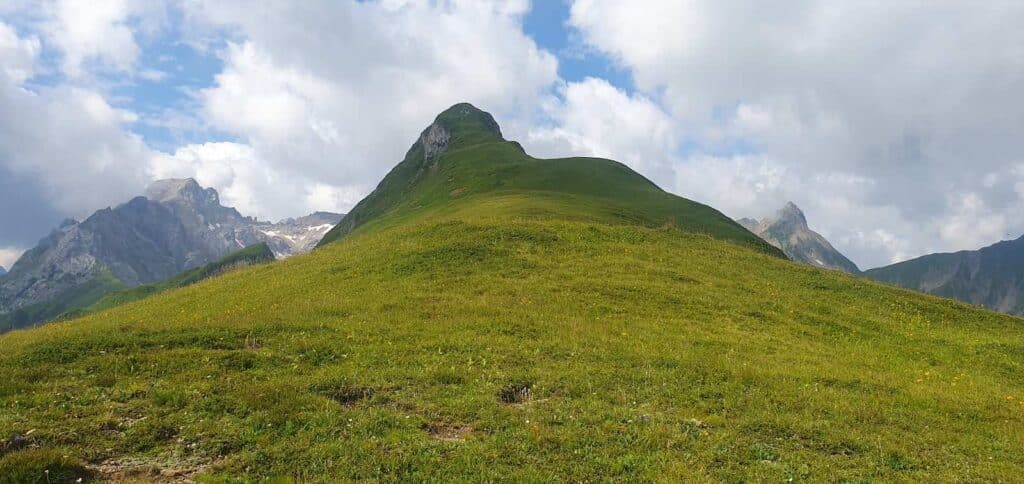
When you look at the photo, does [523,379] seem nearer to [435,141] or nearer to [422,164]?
[422,164]

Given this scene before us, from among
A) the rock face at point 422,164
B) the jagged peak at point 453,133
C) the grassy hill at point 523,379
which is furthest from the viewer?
the jagged peak at point 453,133

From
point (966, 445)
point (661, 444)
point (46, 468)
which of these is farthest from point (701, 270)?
point (46, 468)

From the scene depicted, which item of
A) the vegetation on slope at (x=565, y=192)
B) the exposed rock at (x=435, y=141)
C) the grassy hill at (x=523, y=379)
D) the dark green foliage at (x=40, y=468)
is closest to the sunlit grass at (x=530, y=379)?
the grassy hill at (x=523, y=379)

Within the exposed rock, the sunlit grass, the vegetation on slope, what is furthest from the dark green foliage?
the exposed rock

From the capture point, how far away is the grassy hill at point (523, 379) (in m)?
13.6

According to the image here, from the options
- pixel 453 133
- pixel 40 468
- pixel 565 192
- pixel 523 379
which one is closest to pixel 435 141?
pixel 453 133

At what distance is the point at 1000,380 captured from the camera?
2558cm

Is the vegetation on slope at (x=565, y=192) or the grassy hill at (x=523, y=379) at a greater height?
the vegetation on slope at (x=565, y=192)

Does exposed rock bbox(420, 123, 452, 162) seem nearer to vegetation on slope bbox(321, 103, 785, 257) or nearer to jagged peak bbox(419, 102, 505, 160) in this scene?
jagged peak bbox(419, 102, 505, 160)

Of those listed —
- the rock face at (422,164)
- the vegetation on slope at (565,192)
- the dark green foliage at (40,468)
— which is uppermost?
the rock face at (422,164)

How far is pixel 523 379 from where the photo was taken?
19.6 meters

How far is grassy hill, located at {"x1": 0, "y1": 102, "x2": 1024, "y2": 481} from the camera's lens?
44.7ft

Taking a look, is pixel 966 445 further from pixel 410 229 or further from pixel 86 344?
pixel 410 229

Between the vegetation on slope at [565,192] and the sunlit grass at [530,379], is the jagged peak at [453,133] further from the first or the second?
the sunlit grass at [530,379]
